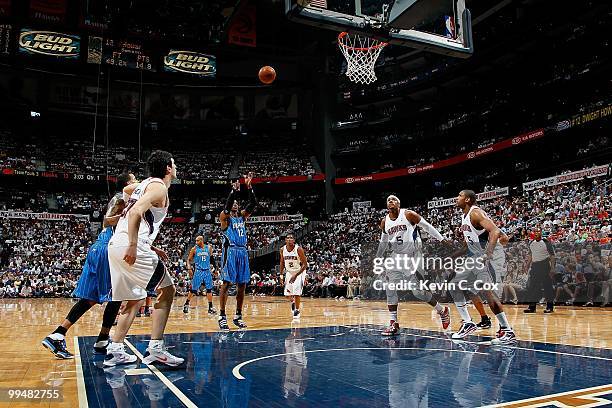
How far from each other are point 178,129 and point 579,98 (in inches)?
1046

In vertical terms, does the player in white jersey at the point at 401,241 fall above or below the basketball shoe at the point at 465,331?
above

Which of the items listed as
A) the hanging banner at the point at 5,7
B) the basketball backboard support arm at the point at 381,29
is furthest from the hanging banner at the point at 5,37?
the basketball backboard support arm at the point at 381,29

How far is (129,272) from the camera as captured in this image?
4.24 m

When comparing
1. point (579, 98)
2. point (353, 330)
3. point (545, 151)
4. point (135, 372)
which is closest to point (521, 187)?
point (545, 151)

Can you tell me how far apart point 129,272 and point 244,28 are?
2570 cm

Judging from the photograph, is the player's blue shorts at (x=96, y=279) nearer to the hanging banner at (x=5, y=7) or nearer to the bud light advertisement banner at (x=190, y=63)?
the hanging banner at (x=5, y=7)

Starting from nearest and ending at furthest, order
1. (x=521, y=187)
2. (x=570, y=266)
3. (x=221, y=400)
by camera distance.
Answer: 1. (x=221, y=400)
2. (x=570, y=266)
3. (x=521, y=187)

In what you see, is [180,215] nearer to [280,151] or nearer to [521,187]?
[280,151]

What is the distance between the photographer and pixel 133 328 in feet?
26.3

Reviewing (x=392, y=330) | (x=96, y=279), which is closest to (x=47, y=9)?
(x=96, y=279)

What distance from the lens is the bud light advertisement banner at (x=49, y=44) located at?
92.4 feet

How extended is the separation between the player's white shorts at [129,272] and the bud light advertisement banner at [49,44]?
29.1 metres

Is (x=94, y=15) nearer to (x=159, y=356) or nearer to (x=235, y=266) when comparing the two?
(x=235, y=266)

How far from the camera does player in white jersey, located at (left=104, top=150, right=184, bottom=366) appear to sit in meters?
4.07
